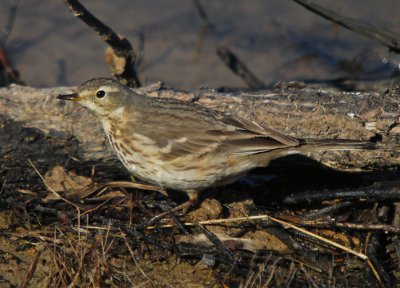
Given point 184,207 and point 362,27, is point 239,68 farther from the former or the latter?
point 184,207

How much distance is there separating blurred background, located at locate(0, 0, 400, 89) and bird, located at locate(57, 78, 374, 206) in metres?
3.36

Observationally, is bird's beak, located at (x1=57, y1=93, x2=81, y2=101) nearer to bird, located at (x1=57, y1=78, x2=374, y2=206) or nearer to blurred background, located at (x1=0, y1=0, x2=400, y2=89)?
bird, located at (x1=57, y1=78, x2=374, y2=206)

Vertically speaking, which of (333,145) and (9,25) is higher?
(9,25)

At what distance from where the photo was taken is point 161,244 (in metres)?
6.71

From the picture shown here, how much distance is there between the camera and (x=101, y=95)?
23.1 feet

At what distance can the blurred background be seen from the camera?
10.5m

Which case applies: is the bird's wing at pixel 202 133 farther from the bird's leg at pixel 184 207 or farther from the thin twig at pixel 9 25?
the thin twig at pixel 9 25

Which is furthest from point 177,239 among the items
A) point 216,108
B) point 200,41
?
point 200,41

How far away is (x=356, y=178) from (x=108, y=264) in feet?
8.26

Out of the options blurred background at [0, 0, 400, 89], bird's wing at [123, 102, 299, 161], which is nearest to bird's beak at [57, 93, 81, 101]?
bird's wing at [123, 102, 299, 161]

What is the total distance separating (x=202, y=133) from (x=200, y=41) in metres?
4.33

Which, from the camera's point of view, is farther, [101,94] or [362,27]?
[362,27]

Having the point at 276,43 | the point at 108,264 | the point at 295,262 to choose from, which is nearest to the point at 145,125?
the point at 108,264

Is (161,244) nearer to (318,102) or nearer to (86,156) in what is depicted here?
(86,156)
